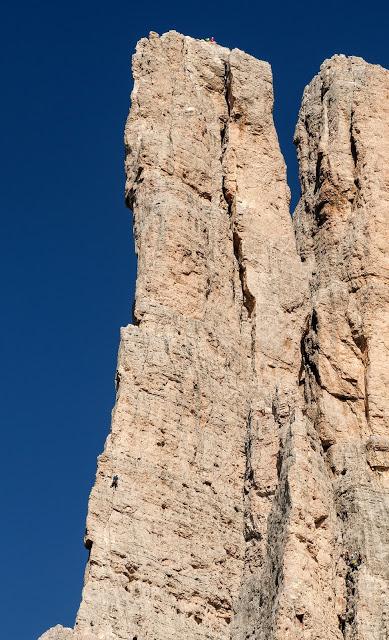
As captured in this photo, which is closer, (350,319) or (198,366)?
(198,366)

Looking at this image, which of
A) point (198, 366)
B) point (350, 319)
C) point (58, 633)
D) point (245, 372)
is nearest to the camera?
point (58, 633)

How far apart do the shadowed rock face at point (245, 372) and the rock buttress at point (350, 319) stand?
45 millimetres

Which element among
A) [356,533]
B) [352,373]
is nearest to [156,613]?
[356,533]

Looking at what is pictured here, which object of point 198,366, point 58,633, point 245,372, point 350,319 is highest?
point 350,319

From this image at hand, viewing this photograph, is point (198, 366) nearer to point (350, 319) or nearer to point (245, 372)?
point (245, 372)

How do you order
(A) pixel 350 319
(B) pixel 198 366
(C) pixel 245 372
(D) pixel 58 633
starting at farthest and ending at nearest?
(C) pixel 245 372
(A) pixel 350 319
(B) pixel 198 366
(D) pixel 58 633

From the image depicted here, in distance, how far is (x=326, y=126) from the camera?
38.0 meters

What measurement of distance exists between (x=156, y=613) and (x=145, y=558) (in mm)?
1071

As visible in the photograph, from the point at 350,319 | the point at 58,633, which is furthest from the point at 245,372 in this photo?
the point at 58,633

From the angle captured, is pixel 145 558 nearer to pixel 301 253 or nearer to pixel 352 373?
pixel 352 373

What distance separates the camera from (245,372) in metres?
34.6

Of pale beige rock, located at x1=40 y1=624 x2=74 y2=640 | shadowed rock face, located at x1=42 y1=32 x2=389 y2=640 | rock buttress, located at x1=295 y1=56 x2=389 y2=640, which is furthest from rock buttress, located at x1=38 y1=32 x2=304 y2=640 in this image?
rock buttress, located at x1=295 y1=56 x2=389 y2=640

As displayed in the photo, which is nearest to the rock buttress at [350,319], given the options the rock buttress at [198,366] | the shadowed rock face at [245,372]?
the shadowed rock face at [245,372]

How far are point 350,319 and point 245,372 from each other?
253 centimetres
